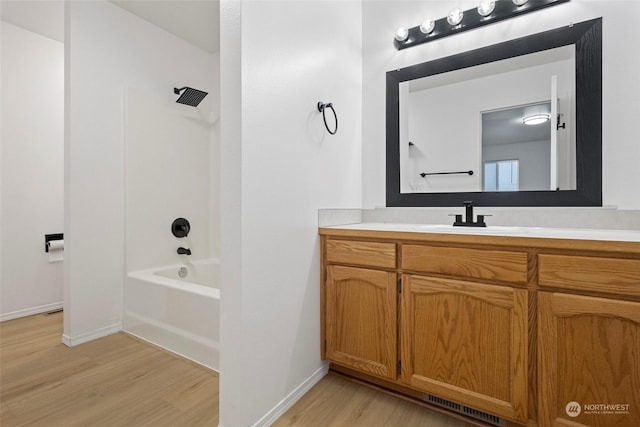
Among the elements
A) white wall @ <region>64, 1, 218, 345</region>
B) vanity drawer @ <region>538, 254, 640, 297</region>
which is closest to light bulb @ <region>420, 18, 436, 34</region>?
vanity drawer @ <region>538, 254, 640, 297</region>

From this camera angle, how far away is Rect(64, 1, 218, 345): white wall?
7.15ft

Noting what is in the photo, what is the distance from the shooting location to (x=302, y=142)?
1.60 m

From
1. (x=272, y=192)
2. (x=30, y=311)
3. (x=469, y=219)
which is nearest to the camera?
(x=272, y=192)

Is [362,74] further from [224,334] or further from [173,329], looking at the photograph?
[173,329]

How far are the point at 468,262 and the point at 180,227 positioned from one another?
2430mm

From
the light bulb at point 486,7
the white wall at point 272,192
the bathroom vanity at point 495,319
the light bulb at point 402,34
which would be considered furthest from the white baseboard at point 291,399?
the light bulb at point 486,7

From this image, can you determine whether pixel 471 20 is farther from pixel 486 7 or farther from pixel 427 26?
pixel 427 26

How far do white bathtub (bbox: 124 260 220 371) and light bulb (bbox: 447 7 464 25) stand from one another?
216cm

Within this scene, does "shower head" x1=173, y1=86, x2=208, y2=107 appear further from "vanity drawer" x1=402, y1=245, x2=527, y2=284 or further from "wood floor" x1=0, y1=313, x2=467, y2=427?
"vanity drawer" x1=402, y1=245, x2=527, y2=284

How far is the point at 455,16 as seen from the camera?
184 centimetres

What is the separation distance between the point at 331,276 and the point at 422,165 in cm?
96

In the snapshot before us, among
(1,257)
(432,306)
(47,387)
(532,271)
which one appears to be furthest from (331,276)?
(1,257)

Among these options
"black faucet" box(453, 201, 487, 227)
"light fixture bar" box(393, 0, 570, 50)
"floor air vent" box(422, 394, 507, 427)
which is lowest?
"floor air vent" box(422, 394, 507, 427)

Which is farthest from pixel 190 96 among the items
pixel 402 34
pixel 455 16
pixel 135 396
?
pixel 135 396
